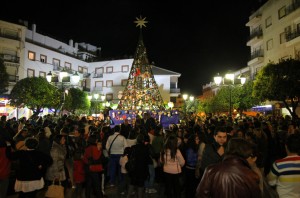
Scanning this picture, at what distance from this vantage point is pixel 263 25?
35344 millimetres

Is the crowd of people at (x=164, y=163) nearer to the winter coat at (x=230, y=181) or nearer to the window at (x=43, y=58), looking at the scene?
the winter coat at (x=230, y=181)

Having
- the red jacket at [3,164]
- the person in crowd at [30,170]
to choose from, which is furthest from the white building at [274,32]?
the red jacket at [3,164]

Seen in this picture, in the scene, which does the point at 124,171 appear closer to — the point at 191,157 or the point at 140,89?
the point at 191,157

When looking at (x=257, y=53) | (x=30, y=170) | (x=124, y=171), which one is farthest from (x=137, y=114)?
(x=257, y=53)

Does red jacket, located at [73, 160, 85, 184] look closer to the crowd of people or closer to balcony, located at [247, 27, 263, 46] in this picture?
the crowd of people

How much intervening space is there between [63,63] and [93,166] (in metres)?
43.9

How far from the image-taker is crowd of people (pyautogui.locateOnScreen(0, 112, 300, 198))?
3.39 m

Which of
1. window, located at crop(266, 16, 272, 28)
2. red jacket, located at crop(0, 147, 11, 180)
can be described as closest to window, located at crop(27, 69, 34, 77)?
window, located at crop(266, 16, 272, 28)

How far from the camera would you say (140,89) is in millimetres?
20281

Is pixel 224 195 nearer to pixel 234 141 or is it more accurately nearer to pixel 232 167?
pixel 232 167

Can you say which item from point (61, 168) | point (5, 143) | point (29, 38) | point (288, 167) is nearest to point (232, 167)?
point (288, 167)

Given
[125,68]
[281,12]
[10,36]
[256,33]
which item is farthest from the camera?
[125,68]

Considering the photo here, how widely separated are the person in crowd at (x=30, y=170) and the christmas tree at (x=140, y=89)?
1417 centimetres

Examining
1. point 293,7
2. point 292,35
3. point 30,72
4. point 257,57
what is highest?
point 293,7
